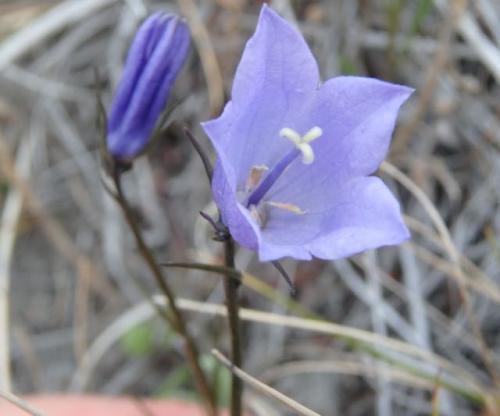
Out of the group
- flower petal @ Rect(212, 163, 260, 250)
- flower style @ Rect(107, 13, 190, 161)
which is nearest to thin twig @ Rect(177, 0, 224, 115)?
flower style @ Rect(107, 13, 190, 161)

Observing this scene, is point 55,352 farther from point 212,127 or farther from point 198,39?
point 212,127

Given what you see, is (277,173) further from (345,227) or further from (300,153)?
(345,227)

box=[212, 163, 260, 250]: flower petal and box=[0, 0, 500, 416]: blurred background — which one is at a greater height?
box=[212, 163, 260, 250]: flower petal

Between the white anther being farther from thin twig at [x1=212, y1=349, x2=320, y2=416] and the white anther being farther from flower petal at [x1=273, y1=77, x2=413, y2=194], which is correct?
thin twig at [x1=212, y1=349, x2=320, y2=416]

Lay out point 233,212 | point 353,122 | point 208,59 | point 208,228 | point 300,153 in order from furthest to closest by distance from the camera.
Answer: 1. point 208,59
2. point 208,228
3. point 300,153
4. point 353,122
5. point 233,212

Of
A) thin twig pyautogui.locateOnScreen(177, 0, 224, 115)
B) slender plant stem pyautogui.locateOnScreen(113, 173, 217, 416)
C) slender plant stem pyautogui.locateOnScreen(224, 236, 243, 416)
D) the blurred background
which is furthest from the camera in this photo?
thin twig pyautogui.locateOnScreen(177, 0, 224, 115)

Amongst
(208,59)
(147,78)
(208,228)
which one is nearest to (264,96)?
(147,78)

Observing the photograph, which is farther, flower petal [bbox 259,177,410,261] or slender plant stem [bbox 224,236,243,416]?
slender plant stem [bbox 224,236,243,416]
